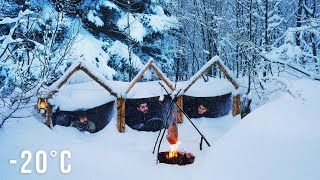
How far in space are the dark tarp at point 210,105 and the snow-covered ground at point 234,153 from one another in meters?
3.41

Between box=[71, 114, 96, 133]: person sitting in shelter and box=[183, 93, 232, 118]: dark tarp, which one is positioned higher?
box=[183, 93, 232, 118]: dark tarp

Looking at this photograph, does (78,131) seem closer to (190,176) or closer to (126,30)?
(190,176)

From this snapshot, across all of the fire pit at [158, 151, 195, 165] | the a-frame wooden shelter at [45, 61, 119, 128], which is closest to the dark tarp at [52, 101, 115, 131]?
the a-frame wooden shelter at [45, 61, 119, 128]

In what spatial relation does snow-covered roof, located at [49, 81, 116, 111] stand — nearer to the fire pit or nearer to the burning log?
the fire pit

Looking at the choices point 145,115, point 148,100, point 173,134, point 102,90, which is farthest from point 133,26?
point 173,134

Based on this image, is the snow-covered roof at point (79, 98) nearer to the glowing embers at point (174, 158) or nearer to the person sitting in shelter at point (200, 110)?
the person sitting in shelter at point (200, 110)

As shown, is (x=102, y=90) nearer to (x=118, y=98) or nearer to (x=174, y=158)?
(x=118, y=98)

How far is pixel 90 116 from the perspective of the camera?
11.5 metres

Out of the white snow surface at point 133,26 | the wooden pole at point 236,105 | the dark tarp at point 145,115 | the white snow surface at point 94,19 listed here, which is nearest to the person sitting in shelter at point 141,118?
the dark tarp at point 145,115

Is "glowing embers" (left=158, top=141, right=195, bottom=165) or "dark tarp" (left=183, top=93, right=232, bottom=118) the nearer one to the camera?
"glowing embers" (left=158, top=141, right=195, bottom=165)

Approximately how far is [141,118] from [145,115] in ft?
0.56

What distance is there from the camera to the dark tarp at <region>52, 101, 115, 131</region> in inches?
447

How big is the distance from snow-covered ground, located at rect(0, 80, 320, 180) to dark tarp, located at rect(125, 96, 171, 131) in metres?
2.35

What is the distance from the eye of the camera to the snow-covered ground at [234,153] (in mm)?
5107
